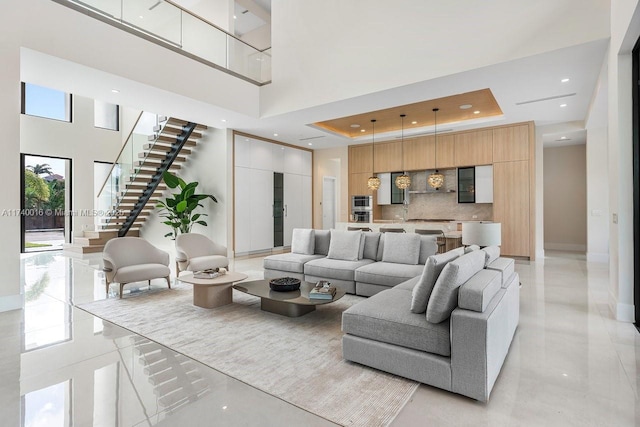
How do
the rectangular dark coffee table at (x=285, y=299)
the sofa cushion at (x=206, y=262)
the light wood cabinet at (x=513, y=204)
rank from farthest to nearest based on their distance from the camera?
the light wood cabinet at (x=513, y=204)
the sofa cushion at (x=206, y=262)
the rectangular dark coffee table at (x=285, y=299)

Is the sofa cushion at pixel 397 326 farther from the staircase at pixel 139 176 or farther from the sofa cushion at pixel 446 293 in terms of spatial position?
the staircase at pixel 139 176

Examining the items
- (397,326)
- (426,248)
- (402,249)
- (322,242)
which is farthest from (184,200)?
(397,326)

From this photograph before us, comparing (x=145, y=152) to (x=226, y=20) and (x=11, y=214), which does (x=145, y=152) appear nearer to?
(x=226, y=20)

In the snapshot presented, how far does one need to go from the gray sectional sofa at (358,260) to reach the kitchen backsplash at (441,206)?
4755 millimetres

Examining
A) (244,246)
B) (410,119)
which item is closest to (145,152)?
(244,246)

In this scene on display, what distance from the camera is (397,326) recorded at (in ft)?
8.08

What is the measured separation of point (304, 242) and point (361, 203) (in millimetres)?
4884

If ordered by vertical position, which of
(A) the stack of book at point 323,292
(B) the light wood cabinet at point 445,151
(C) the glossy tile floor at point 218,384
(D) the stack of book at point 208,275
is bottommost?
(C) the glossy tile floor at point 218,384

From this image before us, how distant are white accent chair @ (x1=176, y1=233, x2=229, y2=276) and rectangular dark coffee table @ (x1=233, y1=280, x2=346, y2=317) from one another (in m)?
1.68

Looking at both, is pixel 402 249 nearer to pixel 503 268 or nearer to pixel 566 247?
pixel 503 268

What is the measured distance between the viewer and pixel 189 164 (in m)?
9.30

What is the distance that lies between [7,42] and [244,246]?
584 centimetres

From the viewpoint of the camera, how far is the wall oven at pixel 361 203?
10.3 meters

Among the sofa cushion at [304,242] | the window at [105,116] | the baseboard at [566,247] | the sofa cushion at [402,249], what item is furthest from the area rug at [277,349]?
the window at [105,116]
